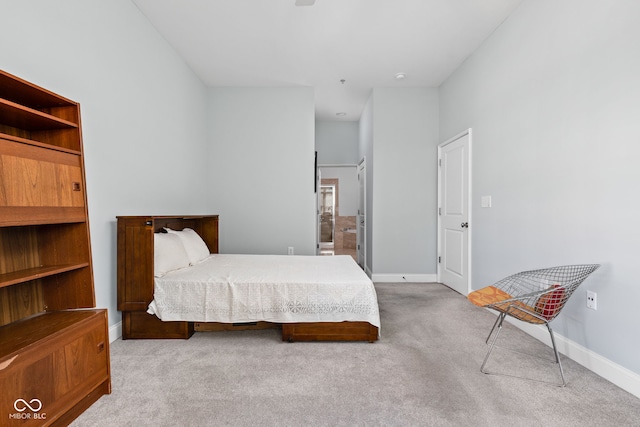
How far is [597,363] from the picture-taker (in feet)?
6.31

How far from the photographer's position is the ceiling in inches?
105

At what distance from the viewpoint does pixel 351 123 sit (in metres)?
6.14

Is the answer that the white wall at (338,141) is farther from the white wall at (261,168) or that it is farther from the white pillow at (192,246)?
the white pillow at (192,246)

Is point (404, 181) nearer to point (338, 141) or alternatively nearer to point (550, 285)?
point (338, 141)

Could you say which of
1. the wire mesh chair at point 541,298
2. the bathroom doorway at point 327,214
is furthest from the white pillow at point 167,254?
the bathroom doorway at point 327,214

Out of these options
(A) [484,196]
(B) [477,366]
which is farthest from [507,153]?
(B) [477,366]

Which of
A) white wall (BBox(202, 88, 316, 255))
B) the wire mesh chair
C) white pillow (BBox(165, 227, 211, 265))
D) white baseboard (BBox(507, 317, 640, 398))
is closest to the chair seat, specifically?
the wire mesh chair

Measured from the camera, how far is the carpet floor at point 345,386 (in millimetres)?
1520

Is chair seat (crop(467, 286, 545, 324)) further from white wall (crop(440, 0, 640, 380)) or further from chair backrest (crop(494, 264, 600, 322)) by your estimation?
white wall (crop(440, 0, 640, 380))

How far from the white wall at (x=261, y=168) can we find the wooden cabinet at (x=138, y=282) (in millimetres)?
1987

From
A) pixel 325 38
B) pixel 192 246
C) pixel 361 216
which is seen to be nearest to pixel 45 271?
pixel 192 246

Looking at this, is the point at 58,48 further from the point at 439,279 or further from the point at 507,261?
the point at 439,279

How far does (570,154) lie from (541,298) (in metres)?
1.07

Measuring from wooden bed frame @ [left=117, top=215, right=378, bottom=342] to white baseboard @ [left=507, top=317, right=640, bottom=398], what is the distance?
53.3 inches
